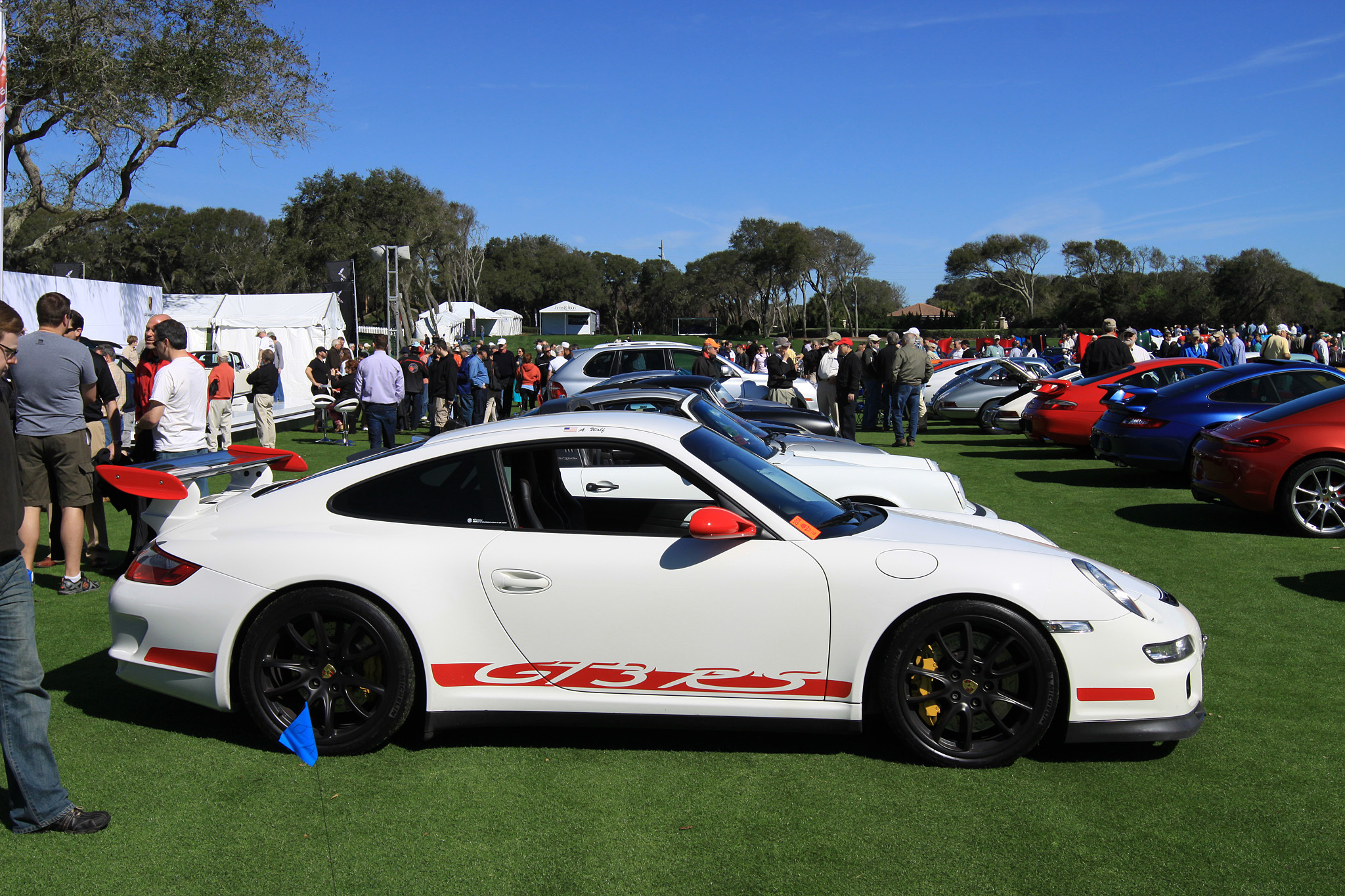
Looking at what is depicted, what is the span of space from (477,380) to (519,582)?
15570 millimetres

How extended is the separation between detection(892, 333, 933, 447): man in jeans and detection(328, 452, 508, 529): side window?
1327 cm

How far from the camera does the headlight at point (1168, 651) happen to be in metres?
3.62

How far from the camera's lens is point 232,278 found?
6862 cm

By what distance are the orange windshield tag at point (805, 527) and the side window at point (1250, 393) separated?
8952 millimetres

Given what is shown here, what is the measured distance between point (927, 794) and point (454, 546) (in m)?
2.09

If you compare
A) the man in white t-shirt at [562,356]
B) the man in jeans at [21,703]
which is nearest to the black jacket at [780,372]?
the man in white t-shirt at [562,356]

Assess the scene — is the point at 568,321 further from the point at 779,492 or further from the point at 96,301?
the point at 779,492

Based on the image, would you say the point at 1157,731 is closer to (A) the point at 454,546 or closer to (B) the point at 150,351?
(A) the point at 454,546

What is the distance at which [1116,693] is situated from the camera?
361 cm

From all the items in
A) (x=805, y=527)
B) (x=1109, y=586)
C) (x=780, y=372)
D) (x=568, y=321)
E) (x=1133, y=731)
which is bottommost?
(x=1133, y=731)

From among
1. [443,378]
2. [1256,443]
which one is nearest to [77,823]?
[1256,443]

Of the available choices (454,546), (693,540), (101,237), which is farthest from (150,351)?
(101,237)

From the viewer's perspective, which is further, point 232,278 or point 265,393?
point 232,278

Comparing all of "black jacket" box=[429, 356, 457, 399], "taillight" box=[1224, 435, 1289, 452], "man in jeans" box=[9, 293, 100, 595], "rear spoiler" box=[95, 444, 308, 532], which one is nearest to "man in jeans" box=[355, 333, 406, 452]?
"black jacket" box=[429, 356, 457, 399]
